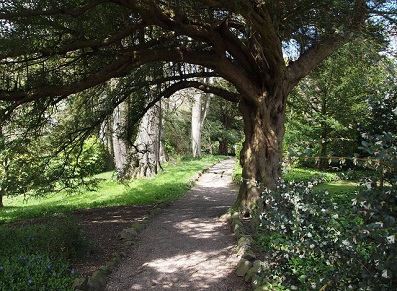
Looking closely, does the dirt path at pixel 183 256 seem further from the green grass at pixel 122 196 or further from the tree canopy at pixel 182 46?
the green grass at pixel 122 196

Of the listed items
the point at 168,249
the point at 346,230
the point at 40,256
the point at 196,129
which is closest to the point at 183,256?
the point at 168,249

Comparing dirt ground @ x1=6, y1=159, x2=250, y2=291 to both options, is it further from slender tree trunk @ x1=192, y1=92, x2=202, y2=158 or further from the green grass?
slender tree trunk @ x1=192, y1=92, x2=202, y2=158

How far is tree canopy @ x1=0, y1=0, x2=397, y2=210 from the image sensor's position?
18.6ft

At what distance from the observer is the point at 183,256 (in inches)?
Answer: 239

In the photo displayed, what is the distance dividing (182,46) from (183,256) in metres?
4.19

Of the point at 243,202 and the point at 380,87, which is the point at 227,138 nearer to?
the point at 243,202

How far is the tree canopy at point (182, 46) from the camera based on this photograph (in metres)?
5.67

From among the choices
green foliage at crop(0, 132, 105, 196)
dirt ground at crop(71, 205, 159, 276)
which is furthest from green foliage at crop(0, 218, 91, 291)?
green foliage at crop(0, 132, 105, 196)

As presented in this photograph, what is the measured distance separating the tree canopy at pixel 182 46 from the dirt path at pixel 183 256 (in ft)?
3.96

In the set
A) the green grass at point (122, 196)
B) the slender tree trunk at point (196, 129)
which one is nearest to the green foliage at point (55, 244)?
the green grass at point (122, 196)

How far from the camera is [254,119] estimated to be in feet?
26.9

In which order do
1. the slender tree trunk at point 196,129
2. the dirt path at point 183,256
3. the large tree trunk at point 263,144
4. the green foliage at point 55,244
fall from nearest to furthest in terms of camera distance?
the dirt path at point 183,256 < the green foliage at point 55,244 < the large tree trunk at point 263,144 < the slender tree trunk at point 196,129

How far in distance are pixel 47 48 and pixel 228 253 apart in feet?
14.8

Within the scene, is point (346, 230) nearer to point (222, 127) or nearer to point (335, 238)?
point (335, 238)
